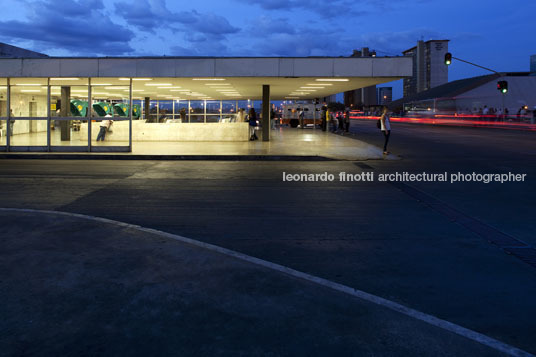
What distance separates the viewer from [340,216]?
29.5ft

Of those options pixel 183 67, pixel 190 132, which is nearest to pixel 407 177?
pixel 183 67

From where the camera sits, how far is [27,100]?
24281mm

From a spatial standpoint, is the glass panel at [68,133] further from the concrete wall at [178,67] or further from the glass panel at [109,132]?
the concrete wall at [178,67]

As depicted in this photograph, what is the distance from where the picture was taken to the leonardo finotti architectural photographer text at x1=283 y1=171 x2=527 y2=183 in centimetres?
1386

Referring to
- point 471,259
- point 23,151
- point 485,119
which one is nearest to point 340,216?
point 471,259

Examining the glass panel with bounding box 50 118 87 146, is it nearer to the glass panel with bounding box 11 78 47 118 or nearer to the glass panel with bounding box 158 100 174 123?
the glass panel with bounding box 11 78 47 118

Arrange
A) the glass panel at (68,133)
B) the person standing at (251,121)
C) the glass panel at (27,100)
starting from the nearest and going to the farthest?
the glass panel at (27,100) → the glass panel at (68,133) → the person standing at (251,121)

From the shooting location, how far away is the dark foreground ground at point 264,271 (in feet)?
12.8

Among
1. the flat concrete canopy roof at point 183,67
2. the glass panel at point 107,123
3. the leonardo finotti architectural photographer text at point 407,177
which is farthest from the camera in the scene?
the glass panel at point 107,123

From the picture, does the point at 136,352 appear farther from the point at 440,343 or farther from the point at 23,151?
the point at 23,151

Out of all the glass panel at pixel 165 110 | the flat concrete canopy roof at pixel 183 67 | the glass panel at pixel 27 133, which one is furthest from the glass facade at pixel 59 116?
the glass panel at pixel 165 110

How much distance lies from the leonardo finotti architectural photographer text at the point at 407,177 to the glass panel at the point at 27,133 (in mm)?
13905

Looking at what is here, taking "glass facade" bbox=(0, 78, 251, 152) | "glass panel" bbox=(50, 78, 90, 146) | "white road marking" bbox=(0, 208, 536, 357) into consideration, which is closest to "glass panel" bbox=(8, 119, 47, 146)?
"glass facade" bbox=(0, 78, 251, 152)

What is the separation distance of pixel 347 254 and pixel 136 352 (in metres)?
3.39
